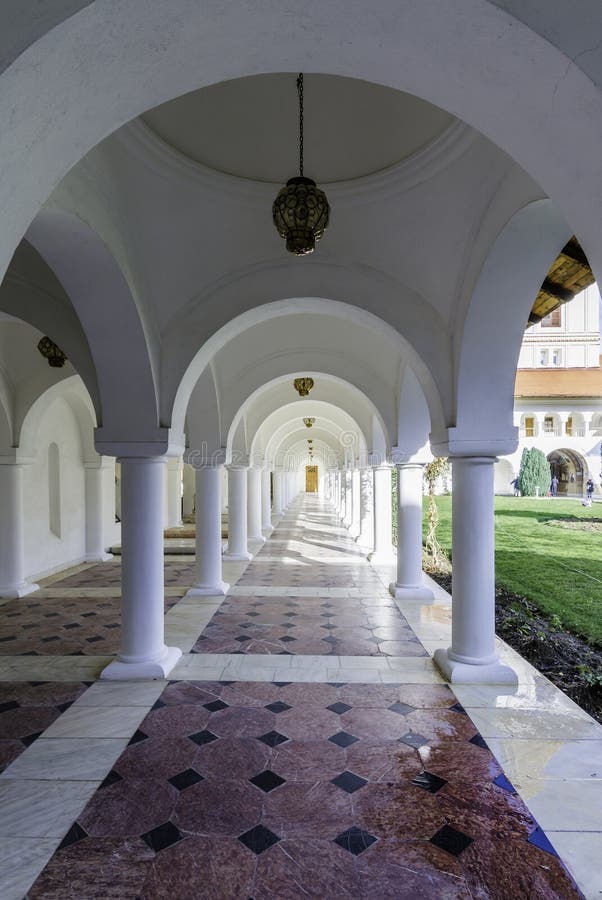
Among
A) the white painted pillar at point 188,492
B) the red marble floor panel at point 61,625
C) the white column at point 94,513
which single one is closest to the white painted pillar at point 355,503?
the white painted pillar at point 188,492

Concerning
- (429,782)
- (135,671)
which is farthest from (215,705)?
(429,782)

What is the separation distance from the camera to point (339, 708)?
5184mm

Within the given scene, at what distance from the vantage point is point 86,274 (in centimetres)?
503

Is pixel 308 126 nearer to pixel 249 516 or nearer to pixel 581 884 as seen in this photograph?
pixel 581 884

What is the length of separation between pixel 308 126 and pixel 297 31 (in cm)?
300

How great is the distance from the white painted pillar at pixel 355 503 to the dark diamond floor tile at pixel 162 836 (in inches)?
613

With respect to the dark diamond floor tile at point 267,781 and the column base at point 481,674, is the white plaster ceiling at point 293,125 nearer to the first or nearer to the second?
the column base at point 481,674

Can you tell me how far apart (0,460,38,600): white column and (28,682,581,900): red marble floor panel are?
6.59 meters

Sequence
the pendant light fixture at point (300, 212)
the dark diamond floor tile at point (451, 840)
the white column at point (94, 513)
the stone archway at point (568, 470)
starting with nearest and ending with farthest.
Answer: the dark diamond floor tile at point (451, 840), the pendant light fixture at point (300, 212), the white column at point (94, 513), the stone archway at point (568, 470)

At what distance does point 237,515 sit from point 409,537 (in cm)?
569

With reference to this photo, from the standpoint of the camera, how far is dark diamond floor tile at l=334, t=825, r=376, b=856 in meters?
3.25

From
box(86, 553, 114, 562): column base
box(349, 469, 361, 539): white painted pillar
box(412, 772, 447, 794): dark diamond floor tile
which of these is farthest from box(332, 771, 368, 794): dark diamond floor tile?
box(349, 469, 361, 539): white painted pillar

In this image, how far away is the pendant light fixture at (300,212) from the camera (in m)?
4.03

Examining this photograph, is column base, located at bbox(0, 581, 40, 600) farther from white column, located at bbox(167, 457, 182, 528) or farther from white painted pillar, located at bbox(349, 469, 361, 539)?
white painted pillar, located at bbox(349, 469, 361, 539)
